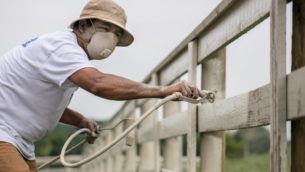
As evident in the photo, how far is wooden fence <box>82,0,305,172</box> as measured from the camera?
5.86ft

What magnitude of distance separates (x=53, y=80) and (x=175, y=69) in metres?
1.51

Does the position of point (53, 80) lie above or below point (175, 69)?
below

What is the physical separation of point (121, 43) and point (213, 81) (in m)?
0.64

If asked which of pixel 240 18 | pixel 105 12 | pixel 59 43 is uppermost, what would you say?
pixel 105 12

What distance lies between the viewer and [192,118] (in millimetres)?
2998

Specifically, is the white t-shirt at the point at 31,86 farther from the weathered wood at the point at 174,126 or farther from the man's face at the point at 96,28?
the weathered wood at the point at 174,126

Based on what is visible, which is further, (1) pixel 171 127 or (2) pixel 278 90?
(1) pixel 171 127

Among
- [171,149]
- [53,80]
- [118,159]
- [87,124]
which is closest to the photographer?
[53,80]

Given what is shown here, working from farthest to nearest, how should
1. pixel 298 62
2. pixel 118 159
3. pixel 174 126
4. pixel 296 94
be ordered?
1. pixel 118 159
2. pixel 174 126
3. pixel 298 62
4. pixel 296 94

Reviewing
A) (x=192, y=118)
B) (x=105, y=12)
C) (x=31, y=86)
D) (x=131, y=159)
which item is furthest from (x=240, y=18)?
(x=131, y=159)

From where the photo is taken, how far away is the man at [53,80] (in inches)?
90.7

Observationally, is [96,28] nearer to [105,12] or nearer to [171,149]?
[105,12]

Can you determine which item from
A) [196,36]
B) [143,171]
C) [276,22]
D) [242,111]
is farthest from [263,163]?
[276,22]

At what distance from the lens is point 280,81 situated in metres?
1.79
